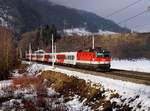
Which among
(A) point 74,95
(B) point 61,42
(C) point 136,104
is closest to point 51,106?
(A) point 74,95

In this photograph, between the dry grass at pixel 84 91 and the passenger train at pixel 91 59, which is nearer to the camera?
the dry grass at pixel 84 91

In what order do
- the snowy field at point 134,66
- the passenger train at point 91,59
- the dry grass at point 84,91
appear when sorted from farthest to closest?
the snowy field at point 134,66, the passenger train at point 91,59, the dry grass at point 84,91

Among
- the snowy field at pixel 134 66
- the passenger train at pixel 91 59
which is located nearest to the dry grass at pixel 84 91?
the passenger train at pixel 91 59

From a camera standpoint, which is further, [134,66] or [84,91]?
[134,66]

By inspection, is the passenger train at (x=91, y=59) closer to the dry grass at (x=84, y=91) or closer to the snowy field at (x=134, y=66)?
the snowy field at (x=134, y=66)

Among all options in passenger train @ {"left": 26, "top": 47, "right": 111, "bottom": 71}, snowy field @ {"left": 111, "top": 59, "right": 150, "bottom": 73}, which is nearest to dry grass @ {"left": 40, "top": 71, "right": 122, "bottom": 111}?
passenger train @ {"left": 26, "top": 47, "right": 111, "bottom": 71}

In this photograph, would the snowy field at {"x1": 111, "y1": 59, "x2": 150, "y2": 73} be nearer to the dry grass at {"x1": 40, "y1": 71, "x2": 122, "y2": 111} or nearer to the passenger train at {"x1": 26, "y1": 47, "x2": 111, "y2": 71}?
the passenger train at {"x1": 26, "y1": 47, "x2": 111, "y2": 71}

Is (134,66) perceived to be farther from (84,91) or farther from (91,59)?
(84,91)

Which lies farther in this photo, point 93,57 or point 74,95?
point 93,57

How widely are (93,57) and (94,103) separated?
76.7 feet

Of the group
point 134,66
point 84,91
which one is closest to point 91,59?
point 134,66

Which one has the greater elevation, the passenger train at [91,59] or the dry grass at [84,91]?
the passenger train at [91,59]

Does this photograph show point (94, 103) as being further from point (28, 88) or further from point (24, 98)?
point (28, 88)

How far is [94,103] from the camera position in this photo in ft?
82.5
